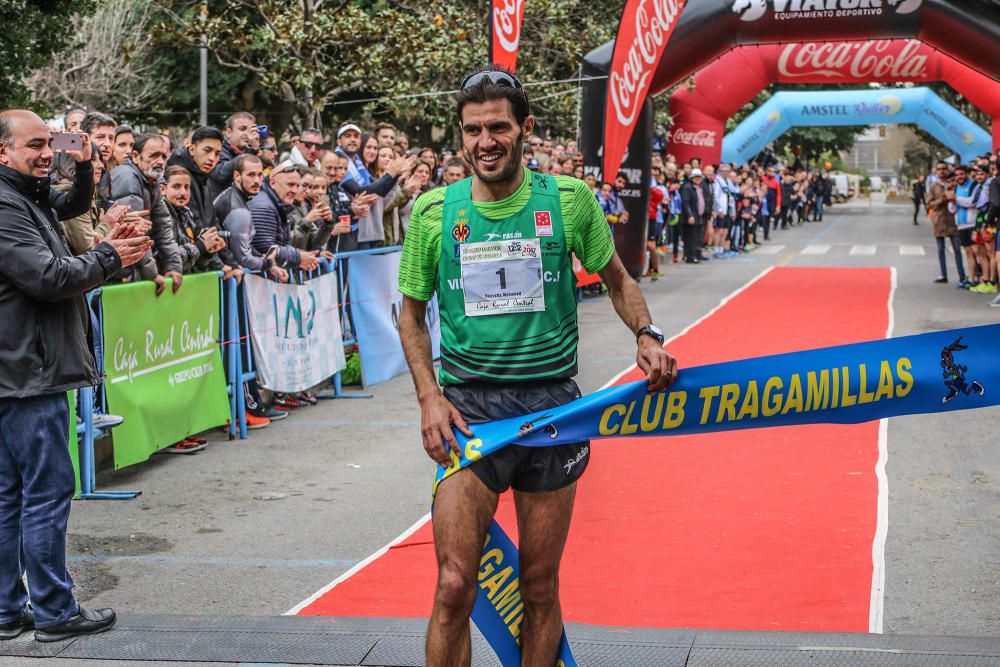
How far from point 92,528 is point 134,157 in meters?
2.82

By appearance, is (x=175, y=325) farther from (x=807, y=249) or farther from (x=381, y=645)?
(x=807, y=249)

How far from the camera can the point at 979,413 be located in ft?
34.2

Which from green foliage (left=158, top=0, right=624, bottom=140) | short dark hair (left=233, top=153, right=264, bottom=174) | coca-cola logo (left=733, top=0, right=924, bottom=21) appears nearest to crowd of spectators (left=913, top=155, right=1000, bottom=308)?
coca-cola logo (left=733, top=0, right=924, bottom=21)

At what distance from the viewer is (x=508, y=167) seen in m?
3.88

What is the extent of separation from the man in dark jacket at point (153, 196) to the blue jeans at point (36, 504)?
130 inches

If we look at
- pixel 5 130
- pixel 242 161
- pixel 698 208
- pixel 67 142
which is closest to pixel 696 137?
pixel 698 208

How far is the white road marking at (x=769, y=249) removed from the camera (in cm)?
3219

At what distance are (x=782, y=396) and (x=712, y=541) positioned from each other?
260 cm

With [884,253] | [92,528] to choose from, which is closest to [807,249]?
[884,253]

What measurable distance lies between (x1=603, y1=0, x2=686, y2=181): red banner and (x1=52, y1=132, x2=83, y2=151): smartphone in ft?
46.1

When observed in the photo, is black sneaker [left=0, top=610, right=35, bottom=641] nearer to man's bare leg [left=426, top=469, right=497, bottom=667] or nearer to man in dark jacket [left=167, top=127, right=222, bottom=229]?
man's bare leg [left=426, top=469, right=497, bottom=667]

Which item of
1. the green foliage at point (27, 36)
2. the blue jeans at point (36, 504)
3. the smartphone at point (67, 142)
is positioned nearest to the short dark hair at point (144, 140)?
the smartphone at point (67, 142)

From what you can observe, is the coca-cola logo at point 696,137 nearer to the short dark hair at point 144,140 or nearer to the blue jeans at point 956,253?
the blue jeans at point 956,253

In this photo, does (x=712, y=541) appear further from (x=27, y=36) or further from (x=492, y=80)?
(x=27, y=36)
